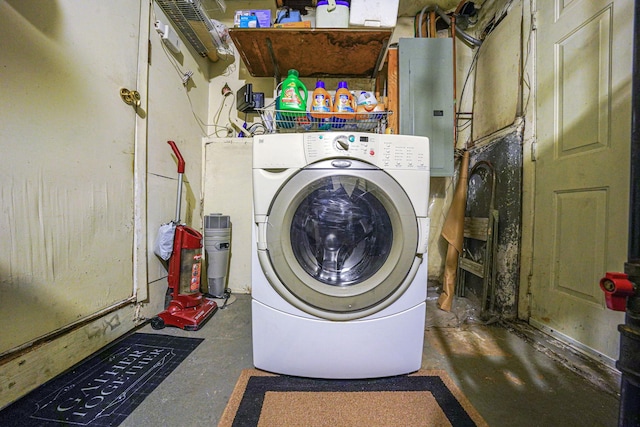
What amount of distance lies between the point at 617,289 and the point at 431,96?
1.43 meters

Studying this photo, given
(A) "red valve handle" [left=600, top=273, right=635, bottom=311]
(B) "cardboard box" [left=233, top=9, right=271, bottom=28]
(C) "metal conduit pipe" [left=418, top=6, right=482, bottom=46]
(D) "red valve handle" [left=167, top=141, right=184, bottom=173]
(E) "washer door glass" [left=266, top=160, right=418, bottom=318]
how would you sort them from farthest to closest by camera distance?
(C) "metal conduit pipe" [left=418, top=6, right=482, bottom=46], (B) "cardboard box" [left=233, top=9, right=271, bottom=28], (D) "red valve handle" [left=167, top=141, right=184, bottom=173], (E) "washer door glass" [left=266, top=160, right=418, bottom=318], (A) "red valve handle" [left=600, top=273, right=635, bottom=311]

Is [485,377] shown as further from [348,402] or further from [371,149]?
[371,149]

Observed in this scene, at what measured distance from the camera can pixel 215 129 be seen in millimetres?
2047

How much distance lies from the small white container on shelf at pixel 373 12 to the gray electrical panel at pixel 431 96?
0.78 ft

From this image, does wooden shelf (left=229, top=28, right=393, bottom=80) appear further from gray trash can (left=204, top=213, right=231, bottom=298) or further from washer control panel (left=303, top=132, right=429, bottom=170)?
gray trash can (left=204, top=213, right=231, bottom=298)

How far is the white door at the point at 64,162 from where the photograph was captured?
800 millimetres

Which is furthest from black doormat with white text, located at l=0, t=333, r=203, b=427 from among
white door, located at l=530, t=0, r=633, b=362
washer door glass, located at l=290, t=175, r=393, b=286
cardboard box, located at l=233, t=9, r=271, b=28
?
cardboard box, located at l=233, t=9, r=271, b=28

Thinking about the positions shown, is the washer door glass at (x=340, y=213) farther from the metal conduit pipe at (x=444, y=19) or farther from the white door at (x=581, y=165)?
the metal conduit pipe at (x=444, y=19)

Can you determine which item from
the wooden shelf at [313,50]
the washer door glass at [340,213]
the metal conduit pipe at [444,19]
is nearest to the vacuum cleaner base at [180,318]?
the washer door glass at [340,213]

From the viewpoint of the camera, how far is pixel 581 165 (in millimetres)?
1098

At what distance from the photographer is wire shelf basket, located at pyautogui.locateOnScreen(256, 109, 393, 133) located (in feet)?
4.72

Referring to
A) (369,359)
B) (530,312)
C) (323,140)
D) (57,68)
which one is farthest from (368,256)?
(57,68)

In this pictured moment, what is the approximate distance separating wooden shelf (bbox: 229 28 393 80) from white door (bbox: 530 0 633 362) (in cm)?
90

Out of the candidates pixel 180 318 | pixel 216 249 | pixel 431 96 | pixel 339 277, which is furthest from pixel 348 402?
pixel 431 96
